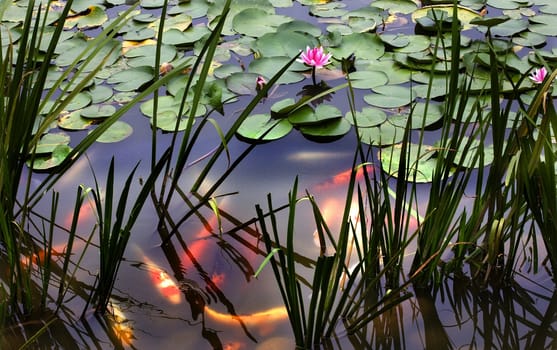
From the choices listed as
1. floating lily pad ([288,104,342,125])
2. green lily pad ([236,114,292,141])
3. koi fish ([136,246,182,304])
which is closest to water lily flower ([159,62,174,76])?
green lily pad ([236,114,292,141])

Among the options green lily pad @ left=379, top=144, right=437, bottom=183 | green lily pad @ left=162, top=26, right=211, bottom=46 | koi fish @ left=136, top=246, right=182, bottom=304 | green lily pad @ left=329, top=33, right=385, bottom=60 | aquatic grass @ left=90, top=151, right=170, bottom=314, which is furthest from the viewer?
green lily pad @ left=162, top=26, right=211, bottom=46

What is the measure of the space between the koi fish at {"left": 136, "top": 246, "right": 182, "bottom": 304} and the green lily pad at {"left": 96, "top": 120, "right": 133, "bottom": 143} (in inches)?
23.3

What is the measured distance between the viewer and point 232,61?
2.57m

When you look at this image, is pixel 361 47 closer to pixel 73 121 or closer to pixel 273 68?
pixel 273 68

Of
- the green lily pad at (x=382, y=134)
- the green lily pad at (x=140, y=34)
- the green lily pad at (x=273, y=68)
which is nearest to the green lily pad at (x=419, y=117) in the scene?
the green lily pad at (x=382, y=134)

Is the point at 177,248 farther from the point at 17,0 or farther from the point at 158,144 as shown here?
the point at 17,0

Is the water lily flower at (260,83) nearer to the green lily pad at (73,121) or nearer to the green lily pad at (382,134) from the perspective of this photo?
the green lily pad at (382,134)

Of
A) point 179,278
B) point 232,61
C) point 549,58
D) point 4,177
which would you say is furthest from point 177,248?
point 549,58

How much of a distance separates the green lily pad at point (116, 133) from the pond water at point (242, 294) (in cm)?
15

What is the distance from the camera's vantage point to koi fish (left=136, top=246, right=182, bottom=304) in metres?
1.57

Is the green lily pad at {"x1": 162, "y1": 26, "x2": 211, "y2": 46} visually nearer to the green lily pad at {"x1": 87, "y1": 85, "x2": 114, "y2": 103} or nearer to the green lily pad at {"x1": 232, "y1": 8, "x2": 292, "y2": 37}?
the green lily pad at {"x1": 232, "y1": 8, "x2": 292, "y2": 37}

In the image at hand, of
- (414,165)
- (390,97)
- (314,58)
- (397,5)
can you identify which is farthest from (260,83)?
(397,5)

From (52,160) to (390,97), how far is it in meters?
1.08

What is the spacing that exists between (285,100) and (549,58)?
3.05 ft
